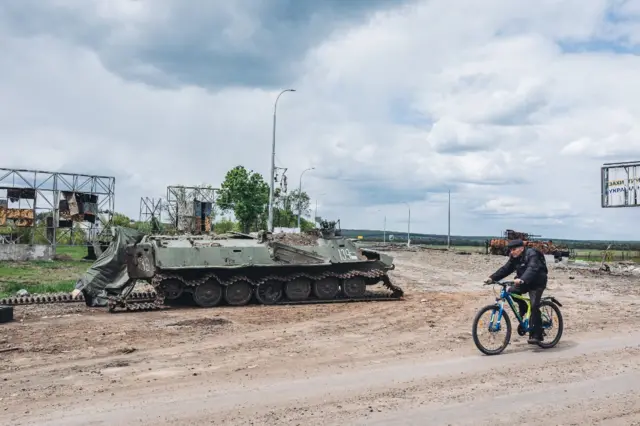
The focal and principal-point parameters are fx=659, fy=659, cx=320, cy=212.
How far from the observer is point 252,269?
17.5 metres

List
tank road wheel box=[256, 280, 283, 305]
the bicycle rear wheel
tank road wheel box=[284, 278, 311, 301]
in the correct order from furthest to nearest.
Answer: tank road wheel box=[284, 278, 311, 301]
tank road wheel box=[256, 280, 283, 305]
the bicycle rear wheel

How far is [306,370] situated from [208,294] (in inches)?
344

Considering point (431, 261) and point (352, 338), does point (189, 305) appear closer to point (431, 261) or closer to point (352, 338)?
point (352, 338)

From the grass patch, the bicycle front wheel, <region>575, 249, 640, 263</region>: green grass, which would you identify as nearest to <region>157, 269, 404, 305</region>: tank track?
the grass patch

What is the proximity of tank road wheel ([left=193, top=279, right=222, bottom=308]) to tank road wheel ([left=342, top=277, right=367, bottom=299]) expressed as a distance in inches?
142

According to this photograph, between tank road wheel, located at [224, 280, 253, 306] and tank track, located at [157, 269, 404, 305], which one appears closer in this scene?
tank track, located at [157, 269, 404, 305]

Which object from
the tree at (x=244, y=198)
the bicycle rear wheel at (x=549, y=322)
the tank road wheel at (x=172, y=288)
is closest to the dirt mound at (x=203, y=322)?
the tank road wheel at (x=172, y=288)

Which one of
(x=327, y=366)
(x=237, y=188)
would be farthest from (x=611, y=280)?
(x=237, y=188)

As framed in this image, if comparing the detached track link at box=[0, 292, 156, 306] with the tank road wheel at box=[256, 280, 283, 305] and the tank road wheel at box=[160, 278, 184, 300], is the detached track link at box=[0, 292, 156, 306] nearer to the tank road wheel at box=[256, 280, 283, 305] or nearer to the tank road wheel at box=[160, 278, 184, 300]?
the tank road wheel at box=[160, 278, 184, 300]

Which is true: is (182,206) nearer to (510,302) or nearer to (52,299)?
(52,299)

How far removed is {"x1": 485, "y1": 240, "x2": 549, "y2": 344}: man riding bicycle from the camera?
9836 mm

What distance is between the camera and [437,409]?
6758 mm

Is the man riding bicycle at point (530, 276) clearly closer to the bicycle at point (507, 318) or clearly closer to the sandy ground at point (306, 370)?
the bicycle at point (507, 318)

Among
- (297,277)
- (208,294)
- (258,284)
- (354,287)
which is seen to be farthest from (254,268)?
(354,287)
